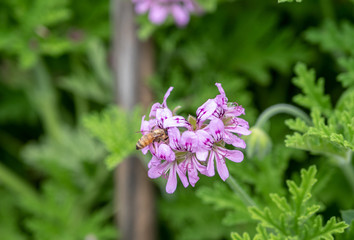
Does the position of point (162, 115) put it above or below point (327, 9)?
below

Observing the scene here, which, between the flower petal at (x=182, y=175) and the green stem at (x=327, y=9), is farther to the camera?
the green stem at (x=327, y=9)

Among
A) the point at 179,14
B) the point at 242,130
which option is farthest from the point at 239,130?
the point at 179,14

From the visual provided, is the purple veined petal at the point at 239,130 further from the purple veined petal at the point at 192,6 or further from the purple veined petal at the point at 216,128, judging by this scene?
the purple veined petal at the point at 192,6

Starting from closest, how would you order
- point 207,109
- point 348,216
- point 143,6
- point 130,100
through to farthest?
point 207,109, point 348,216, point 143,6, point 130,100

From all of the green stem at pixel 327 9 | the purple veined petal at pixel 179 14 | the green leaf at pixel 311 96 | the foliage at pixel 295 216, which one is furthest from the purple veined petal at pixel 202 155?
the green stem at pixel 327 9

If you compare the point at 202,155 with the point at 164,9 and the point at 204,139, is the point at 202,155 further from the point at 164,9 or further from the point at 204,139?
the point at 164,9

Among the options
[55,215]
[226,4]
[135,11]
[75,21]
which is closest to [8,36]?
[75,21]
